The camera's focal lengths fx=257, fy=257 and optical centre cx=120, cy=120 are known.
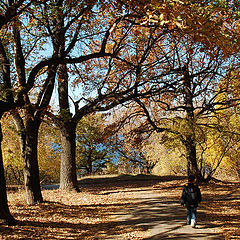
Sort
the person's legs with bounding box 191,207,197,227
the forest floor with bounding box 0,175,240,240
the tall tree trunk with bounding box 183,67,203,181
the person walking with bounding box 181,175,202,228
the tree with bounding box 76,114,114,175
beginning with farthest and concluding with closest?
1. the tree with bounding box 76,114,114,175
2. the tall tree trunk with bounding box 183,67,203,181
3. the person walking with bounding box 181,175,202,228
4. the person's legs with bounding box 191,207,197,227
5. the forest floor with bounding box 0,175,240,240

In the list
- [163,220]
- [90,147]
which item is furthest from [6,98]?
[90,147]

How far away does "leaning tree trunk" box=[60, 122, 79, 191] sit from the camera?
1374 centimetres

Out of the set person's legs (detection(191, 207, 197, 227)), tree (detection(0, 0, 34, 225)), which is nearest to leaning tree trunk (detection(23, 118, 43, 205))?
tree (detection(0, 0, 34, 225))

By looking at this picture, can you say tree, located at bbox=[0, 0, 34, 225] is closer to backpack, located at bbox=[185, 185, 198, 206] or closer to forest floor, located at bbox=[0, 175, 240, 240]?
forest floor, located at bbox=[0, 175, 240, 240]

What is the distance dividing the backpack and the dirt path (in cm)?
63

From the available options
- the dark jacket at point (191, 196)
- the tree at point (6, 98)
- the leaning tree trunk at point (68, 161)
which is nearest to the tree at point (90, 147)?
the leaning tree trunk at point (68, 161)

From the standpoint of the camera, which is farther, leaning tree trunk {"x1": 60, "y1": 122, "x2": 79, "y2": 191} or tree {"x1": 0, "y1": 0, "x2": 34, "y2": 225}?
leaning tree trunk {"x1": 60, "y1": 122, "x2": 79, "y2": 191}

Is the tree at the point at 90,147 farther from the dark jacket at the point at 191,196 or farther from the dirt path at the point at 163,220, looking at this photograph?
the dark jacket at the point at 191,196

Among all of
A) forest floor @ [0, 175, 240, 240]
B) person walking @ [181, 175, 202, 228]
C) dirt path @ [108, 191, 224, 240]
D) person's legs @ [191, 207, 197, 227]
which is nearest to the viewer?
dirt path @ [108, 191, 224, 240]

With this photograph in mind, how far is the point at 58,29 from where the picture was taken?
36.2 feet

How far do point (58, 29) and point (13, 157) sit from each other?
13.2 m

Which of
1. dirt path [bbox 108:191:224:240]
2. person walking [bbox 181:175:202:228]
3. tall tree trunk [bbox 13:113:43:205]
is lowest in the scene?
dirt path [bbox 108:191:224:240]

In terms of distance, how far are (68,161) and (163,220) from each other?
741 cm

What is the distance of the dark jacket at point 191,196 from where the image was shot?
6.98 m
